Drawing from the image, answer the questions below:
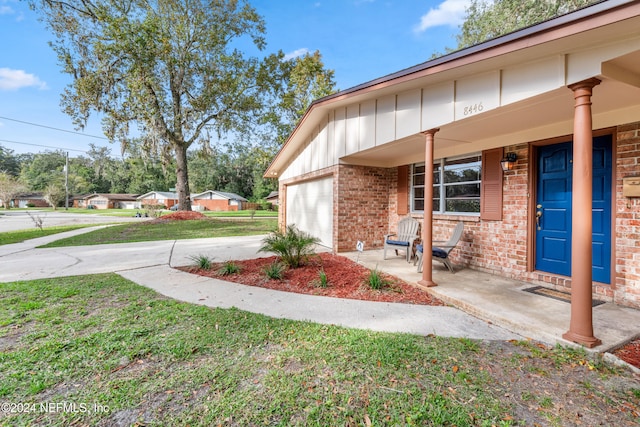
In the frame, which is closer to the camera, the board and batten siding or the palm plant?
the board and batten siding

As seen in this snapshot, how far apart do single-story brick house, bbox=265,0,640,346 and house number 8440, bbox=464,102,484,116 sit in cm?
2

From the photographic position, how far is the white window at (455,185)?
5.59 m

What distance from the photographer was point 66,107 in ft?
47.1

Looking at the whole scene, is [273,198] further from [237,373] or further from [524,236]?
[237,373]

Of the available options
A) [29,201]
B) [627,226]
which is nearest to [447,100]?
[627,226]

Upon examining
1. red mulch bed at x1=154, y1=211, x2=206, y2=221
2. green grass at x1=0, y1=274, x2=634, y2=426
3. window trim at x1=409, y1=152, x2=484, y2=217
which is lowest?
green grass at x1=0, y1=274, x2=634, y2=426

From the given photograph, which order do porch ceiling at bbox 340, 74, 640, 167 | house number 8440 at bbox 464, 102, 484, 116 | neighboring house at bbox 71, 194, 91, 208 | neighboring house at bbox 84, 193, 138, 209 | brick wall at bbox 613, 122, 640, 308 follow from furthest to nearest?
neighboring house at bbox 71, 194, 91, 208 < neighboring house at bbox 84, 193, 138, 209 < house number 8440 at bbox 464, 102, 484, 116 < brick wall at bbox 613, 122, 640, 308 < porch ceiling at bbox 340, 74, 640, 167

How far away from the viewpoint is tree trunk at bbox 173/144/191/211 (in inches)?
696

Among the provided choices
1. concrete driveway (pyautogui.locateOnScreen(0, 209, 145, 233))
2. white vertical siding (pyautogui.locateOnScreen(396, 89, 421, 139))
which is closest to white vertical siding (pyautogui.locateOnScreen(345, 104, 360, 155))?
white vertical siding (pyautogui.locateOnScreen(396, 89, 421, 139))

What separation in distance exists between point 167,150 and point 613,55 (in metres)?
18.8

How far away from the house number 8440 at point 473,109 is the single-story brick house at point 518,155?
0.06 feet

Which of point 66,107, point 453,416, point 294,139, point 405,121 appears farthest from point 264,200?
point 453,416

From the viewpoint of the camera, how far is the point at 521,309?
131 inches

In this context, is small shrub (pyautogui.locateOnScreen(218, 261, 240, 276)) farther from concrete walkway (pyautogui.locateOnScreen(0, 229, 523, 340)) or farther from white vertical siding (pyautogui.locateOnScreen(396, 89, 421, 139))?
white vertical siding (pyautogui.locateOnScreen(396, 89, 421, 139))
